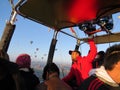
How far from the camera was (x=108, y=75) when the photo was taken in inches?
106

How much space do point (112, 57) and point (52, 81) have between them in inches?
67.8

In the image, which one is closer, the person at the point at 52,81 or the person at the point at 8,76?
the person at the point at 8,76

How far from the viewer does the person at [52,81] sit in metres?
4.19

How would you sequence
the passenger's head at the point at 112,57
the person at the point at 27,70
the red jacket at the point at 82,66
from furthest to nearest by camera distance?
the red jacket at the point at 82,66 → the person at the point at 27,70 → the passenger's head at the point at 112,57

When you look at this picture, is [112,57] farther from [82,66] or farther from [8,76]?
[82,66]

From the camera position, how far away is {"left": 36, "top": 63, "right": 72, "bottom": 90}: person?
165 inches

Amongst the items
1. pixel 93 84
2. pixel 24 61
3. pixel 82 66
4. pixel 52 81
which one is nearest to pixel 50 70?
pixel 52 81

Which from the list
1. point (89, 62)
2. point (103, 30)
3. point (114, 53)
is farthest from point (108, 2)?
point (114, 53)

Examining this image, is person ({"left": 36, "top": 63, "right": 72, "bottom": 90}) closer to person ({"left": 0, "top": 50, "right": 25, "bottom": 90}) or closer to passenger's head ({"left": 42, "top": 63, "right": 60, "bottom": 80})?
passenger's head ({"left": 42, "top": 63, "right": 60, "bottom": 80})

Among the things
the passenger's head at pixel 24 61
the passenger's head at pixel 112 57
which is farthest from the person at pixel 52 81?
the passenger's head at pixel 112 57

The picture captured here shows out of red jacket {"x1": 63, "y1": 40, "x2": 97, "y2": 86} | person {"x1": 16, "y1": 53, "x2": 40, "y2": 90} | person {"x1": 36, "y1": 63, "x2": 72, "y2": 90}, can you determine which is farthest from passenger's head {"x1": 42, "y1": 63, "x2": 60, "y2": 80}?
red jacket {"x1": 63, "y1": 40, "x2": 97, "y2": 86}

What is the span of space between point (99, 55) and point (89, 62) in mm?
347

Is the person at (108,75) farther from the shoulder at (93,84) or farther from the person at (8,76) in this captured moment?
the person at (8,76)

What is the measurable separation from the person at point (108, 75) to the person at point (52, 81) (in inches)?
58.0
